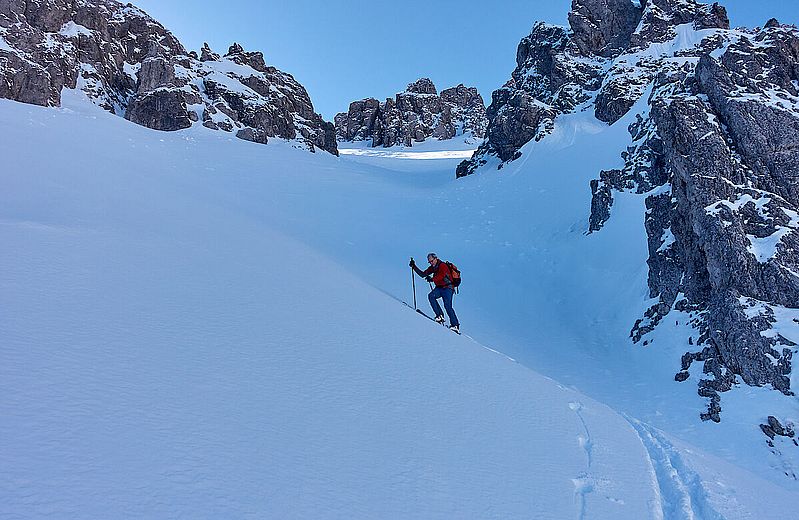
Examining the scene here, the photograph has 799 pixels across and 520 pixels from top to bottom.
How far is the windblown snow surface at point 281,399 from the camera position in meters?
3.06

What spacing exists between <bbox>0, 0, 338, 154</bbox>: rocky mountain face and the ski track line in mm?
51016

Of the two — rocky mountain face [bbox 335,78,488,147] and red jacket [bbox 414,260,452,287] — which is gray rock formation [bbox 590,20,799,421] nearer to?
red jacket [bbox 414,260,452,287]

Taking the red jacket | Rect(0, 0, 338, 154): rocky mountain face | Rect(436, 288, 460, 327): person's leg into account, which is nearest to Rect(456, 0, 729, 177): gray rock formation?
Rect(0, 0, 338, 154): rocky mountain face

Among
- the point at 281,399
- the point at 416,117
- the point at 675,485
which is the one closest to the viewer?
the point at 281,399

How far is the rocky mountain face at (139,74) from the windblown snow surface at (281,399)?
38323 millimetres

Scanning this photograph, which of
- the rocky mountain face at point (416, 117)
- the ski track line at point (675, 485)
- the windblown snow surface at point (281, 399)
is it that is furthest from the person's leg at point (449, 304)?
the rocky mountain face at point (416, 117)

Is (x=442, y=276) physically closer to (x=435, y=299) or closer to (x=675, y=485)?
(x=435, y=299)

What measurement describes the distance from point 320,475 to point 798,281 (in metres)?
14.5

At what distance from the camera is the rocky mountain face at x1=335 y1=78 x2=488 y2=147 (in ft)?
338

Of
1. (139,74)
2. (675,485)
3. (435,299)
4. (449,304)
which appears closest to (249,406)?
(675,485)

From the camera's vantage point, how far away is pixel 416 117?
10669 centimetres

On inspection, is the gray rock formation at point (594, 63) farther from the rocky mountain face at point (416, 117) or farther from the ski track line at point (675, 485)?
the rocky mountain face at point (416, 117)

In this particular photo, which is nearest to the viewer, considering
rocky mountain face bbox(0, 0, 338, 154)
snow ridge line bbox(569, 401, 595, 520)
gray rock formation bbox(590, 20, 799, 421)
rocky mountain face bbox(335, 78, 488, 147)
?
snow ridge line bbox(569, 401, 595, 520)

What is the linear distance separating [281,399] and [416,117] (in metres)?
108
